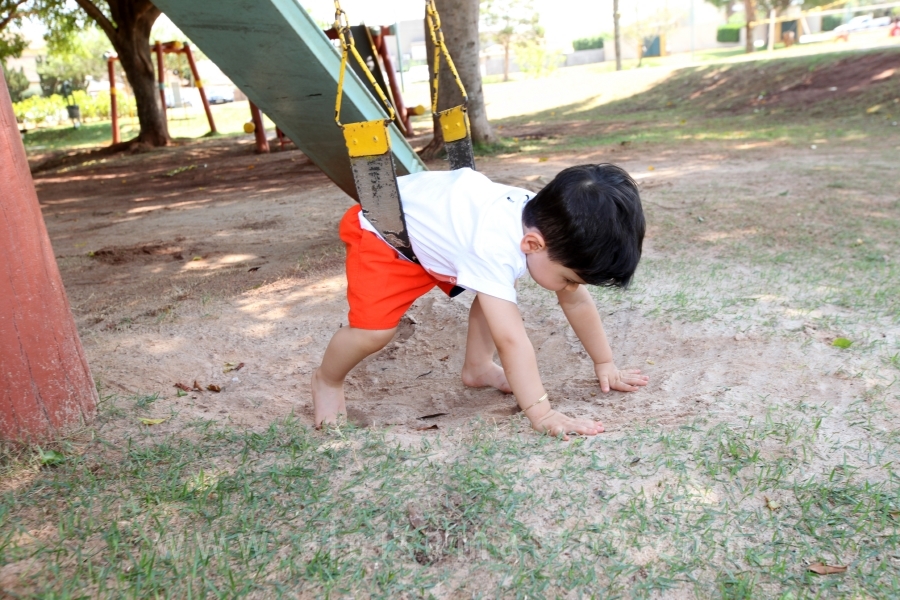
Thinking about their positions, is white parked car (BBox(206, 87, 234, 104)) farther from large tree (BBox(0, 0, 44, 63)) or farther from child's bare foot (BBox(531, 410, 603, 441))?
child's bare foot (BBox(531, 410, 603, 441))

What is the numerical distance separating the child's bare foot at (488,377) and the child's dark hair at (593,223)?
2.62ft

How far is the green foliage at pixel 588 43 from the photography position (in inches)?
1821

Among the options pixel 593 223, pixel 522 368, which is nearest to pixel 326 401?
pixel 522 368

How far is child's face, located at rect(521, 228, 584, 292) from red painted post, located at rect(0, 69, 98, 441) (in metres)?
1.36

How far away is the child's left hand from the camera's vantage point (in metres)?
2.50

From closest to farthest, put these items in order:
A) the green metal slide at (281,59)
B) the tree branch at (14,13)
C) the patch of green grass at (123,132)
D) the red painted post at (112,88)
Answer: the green metal slide at (281,59)
the red painted post at (112,88)
the tree branch at (14,13)
the patch of green grass at (123,132)

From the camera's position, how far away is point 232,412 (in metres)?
2.54

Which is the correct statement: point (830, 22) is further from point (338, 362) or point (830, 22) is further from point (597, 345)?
point (338, 362)

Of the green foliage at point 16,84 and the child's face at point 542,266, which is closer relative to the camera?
the child's face at point 542,266

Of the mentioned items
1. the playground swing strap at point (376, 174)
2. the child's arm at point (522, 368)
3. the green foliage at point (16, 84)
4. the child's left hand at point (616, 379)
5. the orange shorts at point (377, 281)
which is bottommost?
the child's left hand at point (616, 379)

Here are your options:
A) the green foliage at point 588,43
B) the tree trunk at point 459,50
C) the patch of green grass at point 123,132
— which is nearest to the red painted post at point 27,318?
the tree trunk at point 459,50

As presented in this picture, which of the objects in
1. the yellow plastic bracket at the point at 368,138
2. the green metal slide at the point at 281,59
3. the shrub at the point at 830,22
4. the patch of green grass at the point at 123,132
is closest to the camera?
the yellow plastic bracket at the point at 368,138

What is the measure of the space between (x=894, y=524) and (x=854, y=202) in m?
4.19

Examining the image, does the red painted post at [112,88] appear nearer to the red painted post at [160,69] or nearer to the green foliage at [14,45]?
the red painted post at [160,69]
